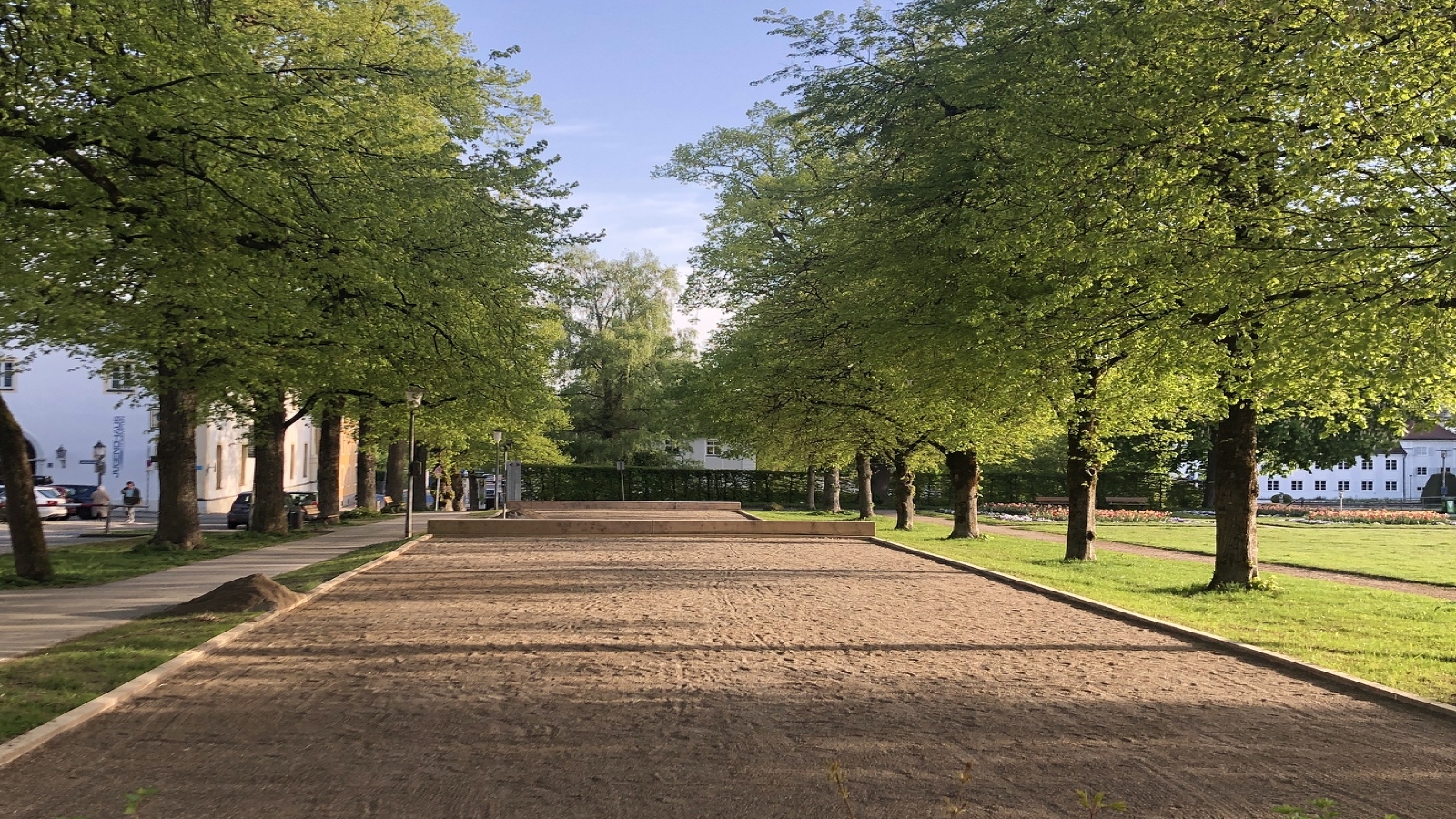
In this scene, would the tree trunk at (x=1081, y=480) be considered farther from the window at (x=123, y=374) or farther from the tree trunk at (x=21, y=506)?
the window at (x=123, y=374)

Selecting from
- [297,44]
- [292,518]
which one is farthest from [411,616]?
[292,518]

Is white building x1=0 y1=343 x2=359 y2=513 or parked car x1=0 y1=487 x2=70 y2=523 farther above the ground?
white building x1=0 y1=343 x2=359 y2=513

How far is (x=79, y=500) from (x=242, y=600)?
123ft

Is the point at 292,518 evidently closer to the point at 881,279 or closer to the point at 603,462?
the point at 881,279

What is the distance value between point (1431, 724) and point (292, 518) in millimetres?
29390

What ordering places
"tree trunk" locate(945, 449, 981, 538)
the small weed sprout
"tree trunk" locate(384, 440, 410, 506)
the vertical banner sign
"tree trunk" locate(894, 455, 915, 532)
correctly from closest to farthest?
the small weed sprout
"tree trunk" locate(945, 449, 981, 538)
"tree trunk" locate(894, 455, 915, 532)
"tree trunk" locate(384, 440, 410, 506)
the vertical banner sign

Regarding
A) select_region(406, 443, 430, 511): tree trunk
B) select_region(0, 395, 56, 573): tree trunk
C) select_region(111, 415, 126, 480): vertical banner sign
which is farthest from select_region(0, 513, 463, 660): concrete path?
select_region(111, 415, 126, 480): vertical banner sign

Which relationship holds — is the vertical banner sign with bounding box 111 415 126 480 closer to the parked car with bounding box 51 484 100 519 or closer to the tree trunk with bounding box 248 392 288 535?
the parked car with bounding box 51 484 100 519

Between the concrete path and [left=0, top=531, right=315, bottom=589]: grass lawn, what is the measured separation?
1.41ft

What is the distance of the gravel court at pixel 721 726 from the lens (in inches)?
225

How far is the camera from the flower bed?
150ft

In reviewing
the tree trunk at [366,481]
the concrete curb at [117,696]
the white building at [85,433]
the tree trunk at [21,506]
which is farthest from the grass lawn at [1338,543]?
the white building at [85,433]

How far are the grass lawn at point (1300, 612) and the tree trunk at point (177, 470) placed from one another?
15.4 meters

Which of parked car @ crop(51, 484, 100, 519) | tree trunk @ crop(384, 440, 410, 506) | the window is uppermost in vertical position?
the window
